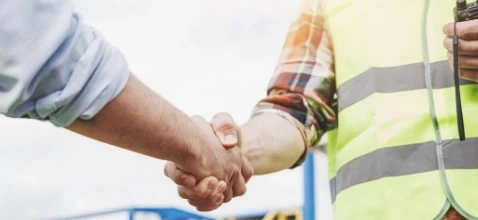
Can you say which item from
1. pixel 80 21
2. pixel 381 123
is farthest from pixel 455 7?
pixel 80 21

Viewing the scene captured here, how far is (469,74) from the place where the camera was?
4.31 ft

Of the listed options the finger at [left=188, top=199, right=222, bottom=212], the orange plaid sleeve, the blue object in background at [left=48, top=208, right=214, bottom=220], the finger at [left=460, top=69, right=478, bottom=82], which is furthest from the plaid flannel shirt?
the blue object in background at [left=48, top=208, right=214, bottom=220]

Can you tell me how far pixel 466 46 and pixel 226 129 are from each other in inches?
19.6

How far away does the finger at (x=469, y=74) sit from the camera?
1.31 meters

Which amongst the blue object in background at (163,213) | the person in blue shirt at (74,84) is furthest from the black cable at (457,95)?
the blue object in background at (163,213)

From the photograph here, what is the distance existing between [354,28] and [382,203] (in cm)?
41

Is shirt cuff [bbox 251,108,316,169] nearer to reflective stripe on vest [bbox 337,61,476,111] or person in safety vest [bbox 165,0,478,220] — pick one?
person in safety vest [bbox 165,0,478,220]

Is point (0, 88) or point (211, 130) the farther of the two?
point (211, 130)

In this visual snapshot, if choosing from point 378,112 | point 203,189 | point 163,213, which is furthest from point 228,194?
point 163,213

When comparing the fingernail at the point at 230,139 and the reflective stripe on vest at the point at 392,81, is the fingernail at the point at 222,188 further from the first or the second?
the reflective stripe on vest at the point at 392,81

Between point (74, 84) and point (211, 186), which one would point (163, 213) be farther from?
point (74, 84)

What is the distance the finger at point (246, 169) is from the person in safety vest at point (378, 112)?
1.1 inches

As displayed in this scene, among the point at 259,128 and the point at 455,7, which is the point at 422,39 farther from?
the point at 259,128

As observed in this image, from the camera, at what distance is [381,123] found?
140 cm
